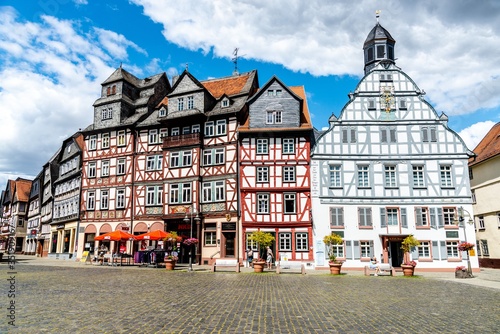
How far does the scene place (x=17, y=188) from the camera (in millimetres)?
72688

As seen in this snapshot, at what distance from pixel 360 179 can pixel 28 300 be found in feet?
86.0

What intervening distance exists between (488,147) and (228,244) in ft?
88.0

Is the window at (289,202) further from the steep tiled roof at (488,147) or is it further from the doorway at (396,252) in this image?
the steep tiled roof at (488,147)

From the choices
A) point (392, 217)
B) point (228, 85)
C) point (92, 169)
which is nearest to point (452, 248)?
point (392, 217)

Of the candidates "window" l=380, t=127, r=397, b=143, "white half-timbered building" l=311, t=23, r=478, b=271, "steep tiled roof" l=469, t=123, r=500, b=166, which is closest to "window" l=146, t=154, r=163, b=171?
"white half-timbered building" l=311, t=23, r=478, b=271

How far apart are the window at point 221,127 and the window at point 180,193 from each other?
536cm

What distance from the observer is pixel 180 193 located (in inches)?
1387

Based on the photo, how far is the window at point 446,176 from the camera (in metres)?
32.2

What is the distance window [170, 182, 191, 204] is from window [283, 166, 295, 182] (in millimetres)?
8624

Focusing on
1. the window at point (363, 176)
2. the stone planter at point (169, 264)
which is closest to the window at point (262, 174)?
the window at point (363, 176)

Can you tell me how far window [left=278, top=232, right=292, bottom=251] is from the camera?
32.2 meters

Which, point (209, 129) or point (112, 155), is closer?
point (209, 129)

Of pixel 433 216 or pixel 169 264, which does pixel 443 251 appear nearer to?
pixel 433 216

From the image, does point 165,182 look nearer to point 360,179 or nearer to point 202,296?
point 360,179
